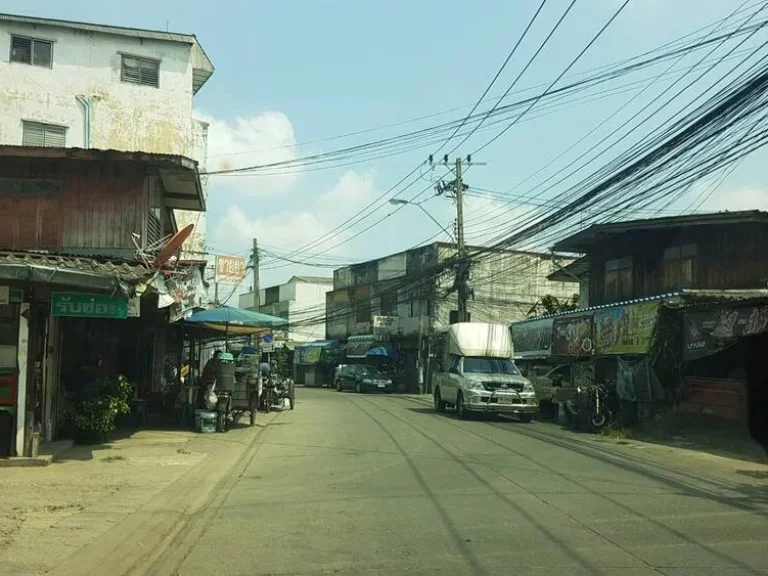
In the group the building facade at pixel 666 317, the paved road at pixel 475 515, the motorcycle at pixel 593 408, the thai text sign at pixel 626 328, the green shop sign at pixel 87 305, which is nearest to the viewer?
the paved road at pixel 475 515

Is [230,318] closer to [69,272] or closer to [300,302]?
[69,272]

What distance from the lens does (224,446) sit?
15617 mm

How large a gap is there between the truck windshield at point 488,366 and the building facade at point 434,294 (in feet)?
66.2

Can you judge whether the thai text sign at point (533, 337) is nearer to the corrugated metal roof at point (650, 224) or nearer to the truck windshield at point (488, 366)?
the corrugated metal roof at point (650, 224)

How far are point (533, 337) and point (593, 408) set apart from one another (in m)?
10.4

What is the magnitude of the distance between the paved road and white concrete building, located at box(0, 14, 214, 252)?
746 inches

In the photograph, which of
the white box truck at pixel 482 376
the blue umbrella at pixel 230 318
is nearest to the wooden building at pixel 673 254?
the white box truck at pixel 482 376

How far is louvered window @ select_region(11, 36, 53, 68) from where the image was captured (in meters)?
29.0

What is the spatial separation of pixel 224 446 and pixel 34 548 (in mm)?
8853

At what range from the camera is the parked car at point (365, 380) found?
4478 centimetres

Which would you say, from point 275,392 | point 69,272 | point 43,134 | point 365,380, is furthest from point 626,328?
point 365,380

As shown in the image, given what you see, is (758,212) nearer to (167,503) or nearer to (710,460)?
(710,460)

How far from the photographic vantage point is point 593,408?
1989cm

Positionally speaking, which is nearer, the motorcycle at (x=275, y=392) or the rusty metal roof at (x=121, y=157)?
the rusty metal roof at (x=121, y=157)
